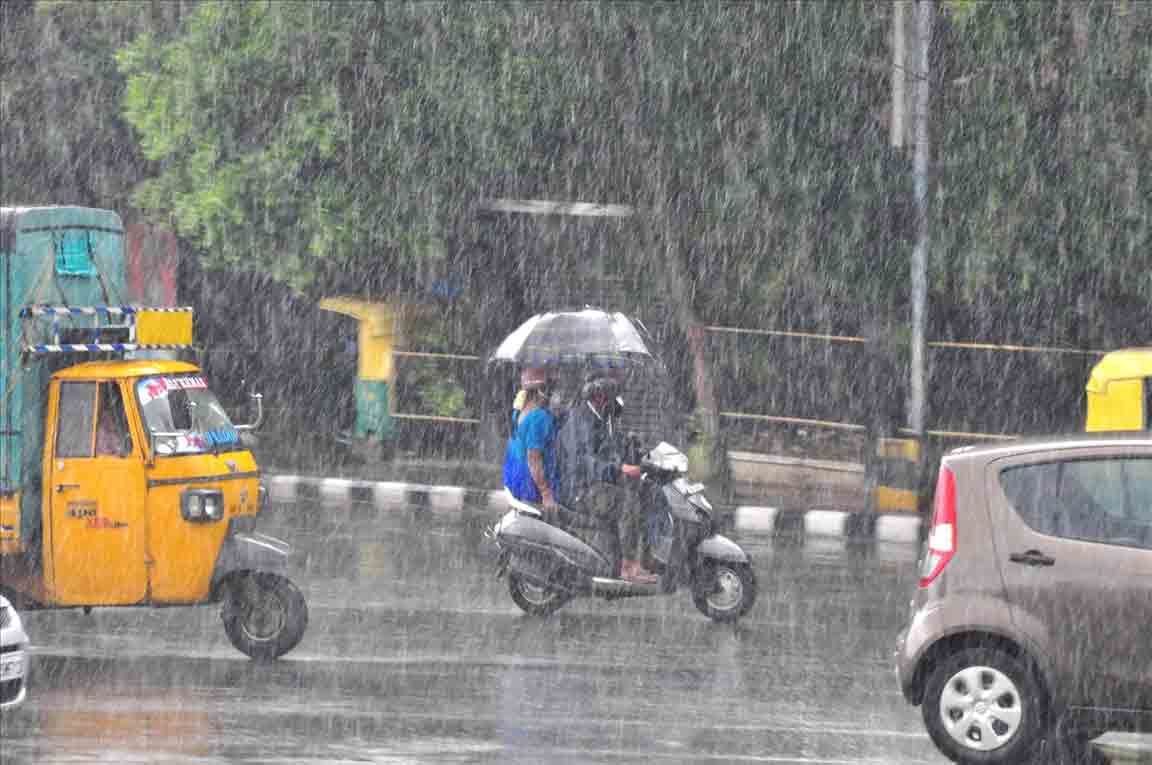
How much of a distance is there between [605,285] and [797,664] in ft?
49.1

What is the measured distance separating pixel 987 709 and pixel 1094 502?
3.22ft

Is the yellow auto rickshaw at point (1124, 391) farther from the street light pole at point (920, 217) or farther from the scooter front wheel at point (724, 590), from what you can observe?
the street light pole at point (920, 217)

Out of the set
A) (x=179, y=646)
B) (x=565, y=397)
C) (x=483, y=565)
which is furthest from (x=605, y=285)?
(x=179, y=646)

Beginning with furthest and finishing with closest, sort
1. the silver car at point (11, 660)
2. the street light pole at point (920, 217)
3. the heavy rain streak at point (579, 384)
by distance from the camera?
the street light pole at point (920, 217), the silver car at point (11, 660), the heavy rain streak at point (579, 384)

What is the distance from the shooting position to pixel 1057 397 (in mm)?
23953

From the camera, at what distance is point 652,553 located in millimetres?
14398

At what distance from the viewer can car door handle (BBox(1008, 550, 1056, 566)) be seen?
952cm

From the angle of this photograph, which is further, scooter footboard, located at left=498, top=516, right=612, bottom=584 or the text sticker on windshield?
scooter footboard, located at left=498, top=516, right=612, bottom=584

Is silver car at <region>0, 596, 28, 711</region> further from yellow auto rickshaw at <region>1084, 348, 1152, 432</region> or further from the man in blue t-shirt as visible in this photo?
yellow auto rickshaw at <region>1084, 348, 1152, 432</region>

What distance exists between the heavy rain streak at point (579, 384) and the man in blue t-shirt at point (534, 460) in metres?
0.03

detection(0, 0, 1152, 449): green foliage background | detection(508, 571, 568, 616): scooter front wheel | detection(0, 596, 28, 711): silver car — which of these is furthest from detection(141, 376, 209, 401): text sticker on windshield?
detection(0, 0, 1152, 449): green foliage background

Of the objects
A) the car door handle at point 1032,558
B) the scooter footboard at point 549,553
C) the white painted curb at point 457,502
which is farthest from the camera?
the white painted curb at point 457,502

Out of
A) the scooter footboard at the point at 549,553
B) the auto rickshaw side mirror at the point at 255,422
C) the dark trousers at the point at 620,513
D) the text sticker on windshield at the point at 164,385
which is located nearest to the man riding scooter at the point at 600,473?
the dark trousers at the point at 620,513

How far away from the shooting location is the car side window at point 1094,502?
9.54 meters
